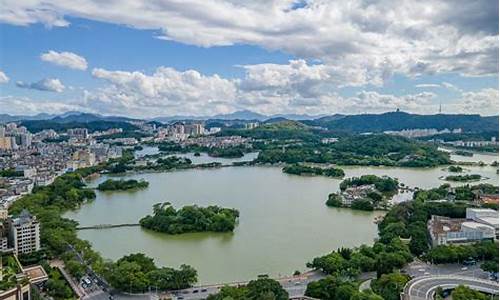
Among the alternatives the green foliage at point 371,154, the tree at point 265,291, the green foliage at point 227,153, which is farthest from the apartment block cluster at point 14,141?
the tree at point 265,291

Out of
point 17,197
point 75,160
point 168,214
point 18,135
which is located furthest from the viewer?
point 18,135

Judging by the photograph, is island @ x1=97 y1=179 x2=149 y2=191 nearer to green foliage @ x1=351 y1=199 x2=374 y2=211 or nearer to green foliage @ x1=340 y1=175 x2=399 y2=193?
green foliage @ x1=340 y1=175 x2=399 y2=193

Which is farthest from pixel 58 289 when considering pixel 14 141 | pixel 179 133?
pixel 179 133

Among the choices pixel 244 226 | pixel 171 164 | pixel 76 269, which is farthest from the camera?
pixel 171 164

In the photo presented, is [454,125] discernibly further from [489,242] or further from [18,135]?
[489,242]

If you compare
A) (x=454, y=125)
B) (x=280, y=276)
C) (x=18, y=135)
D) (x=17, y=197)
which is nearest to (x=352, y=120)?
(x=454, y=125)

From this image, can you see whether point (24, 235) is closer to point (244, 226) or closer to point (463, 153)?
point (244, 226)

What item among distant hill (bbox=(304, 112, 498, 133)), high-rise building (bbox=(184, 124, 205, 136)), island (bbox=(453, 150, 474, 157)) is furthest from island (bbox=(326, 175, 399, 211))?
high-rise building (bbox=(184, 124, 205, 136))
